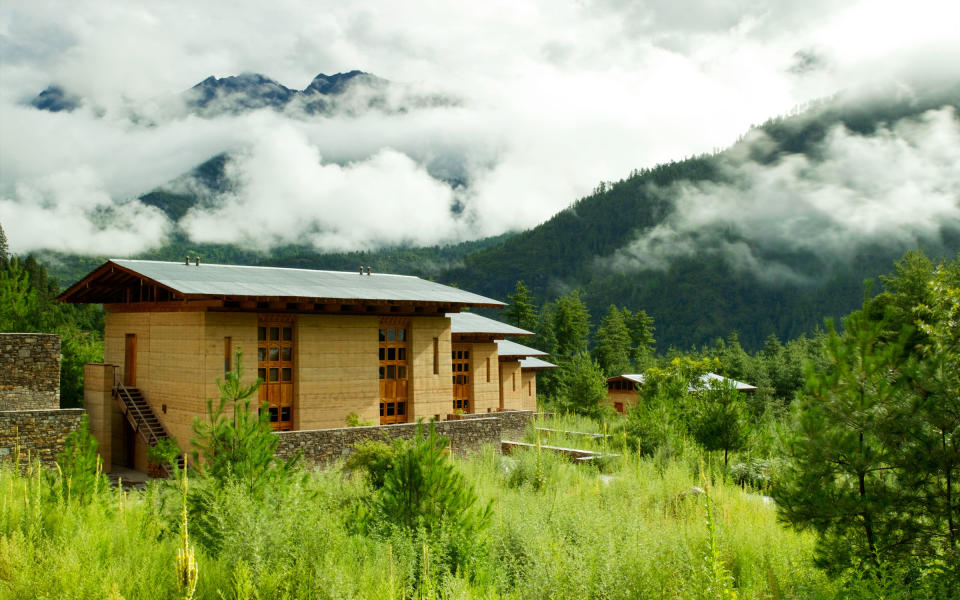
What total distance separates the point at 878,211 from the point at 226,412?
200m

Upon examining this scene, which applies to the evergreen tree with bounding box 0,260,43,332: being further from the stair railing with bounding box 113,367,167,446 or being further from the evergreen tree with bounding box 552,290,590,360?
the evergreen tree with bounding box 552,290,590,360

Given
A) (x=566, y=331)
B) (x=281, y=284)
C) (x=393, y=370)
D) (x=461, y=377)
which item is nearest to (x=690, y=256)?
(x=566, y=331)

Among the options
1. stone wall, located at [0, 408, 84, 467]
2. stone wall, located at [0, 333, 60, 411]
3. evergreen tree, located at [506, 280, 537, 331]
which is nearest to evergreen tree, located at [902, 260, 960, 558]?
stone wall, located at [0, 408, 84, 467]

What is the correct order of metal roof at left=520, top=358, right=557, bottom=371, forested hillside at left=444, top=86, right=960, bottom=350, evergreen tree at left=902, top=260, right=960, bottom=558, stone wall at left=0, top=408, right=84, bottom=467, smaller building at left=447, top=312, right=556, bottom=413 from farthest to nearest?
forested hillside at left=444, top=86, right=960, bottom=350
metal roof at left=520, top=358, right=557, bottom=371
smaller building at left=447, top=312, right=556, bottom=413
stone wall at left=0, top=408, right=84, bottom=467
evergreen tree at left=902, top=260, right=960, bottom=558

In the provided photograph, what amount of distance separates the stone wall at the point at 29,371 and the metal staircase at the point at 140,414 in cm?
167

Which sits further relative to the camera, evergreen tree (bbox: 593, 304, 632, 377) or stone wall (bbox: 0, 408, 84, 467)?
evergreen tree (bbox: 593, 304, 632, 377)

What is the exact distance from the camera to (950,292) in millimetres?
7086

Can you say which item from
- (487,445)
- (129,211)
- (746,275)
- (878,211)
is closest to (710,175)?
(878,211)

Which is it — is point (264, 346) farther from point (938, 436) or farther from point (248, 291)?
point (938, 436)

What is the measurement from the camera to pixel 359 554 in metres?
7.80

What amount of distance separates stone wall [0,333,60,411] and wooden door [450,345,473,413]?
1400cm

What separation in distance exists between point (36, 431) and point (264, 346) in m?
5.76

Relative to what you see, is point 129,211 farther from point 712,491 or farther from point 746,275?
point 712,491

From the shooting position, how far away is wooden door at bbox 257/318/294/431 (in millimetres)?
18953
